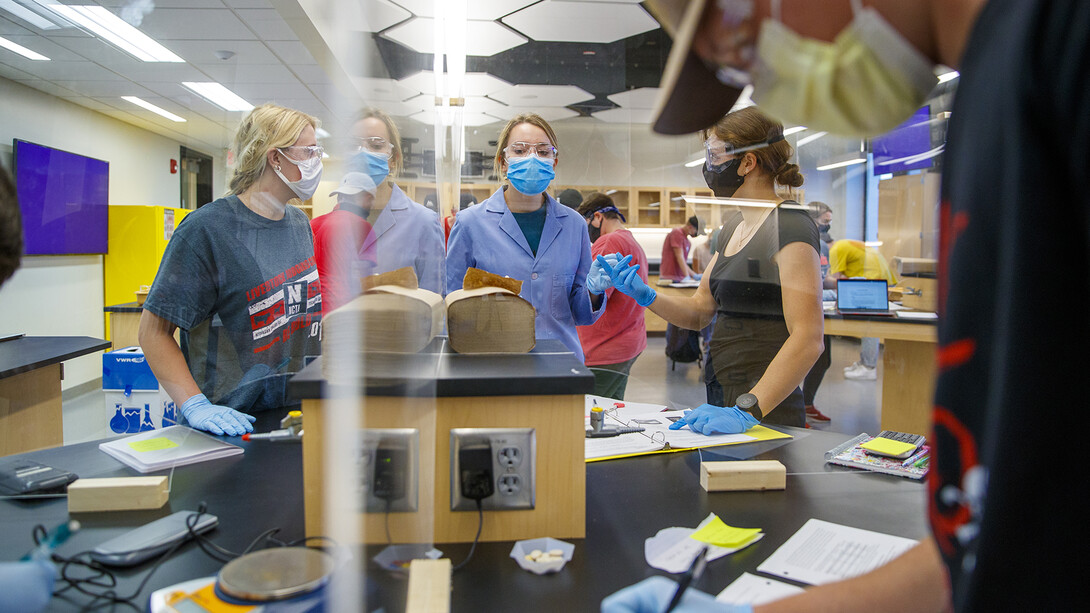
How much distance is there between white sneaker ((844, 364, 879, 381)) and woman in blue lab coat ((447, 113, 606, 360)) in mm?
2404

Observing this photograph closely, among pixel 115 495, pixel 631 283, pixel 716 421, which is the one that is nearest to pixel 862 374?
pixel 631 283

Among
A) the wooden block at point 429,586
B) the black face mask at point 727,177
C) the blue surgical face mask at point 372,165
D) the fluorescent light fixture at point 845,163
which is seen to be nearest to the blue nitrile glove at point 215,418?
the wooden block at point 429,586

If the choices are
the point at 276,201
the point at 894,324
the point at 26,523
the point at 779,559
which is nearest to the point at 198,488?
the point at 26,523

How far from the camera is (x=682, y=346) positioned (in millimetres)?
4203

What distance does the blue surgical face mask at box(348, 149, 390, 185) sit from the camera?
585 millimetres

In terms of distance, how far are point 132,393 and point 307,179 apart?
175cm

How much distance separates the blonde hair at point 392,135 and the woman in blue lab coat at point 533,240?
137cm

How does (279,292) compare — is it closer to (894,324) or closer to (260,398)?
(260,398)

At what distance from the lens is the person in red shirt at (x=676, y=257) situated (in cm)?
406

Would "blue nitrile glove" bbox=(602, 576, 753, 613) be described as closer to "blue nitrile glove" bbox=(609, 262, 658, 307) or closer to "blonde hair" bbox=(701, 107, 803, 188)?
"blonde hair" bbox=(701, 107, 803, 188)

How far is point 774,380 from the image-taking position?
169cm

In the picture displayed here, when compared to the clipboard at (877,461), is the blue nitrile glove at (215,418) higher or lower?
higher

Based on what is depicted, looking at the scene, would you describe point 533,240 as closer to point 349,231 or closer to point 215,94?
point 215,94

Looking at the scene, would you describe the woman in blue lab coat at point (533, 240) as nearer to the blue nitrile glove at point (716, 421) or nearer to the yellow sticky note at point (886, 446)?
the blue nitrile glove at point (716, 421)
